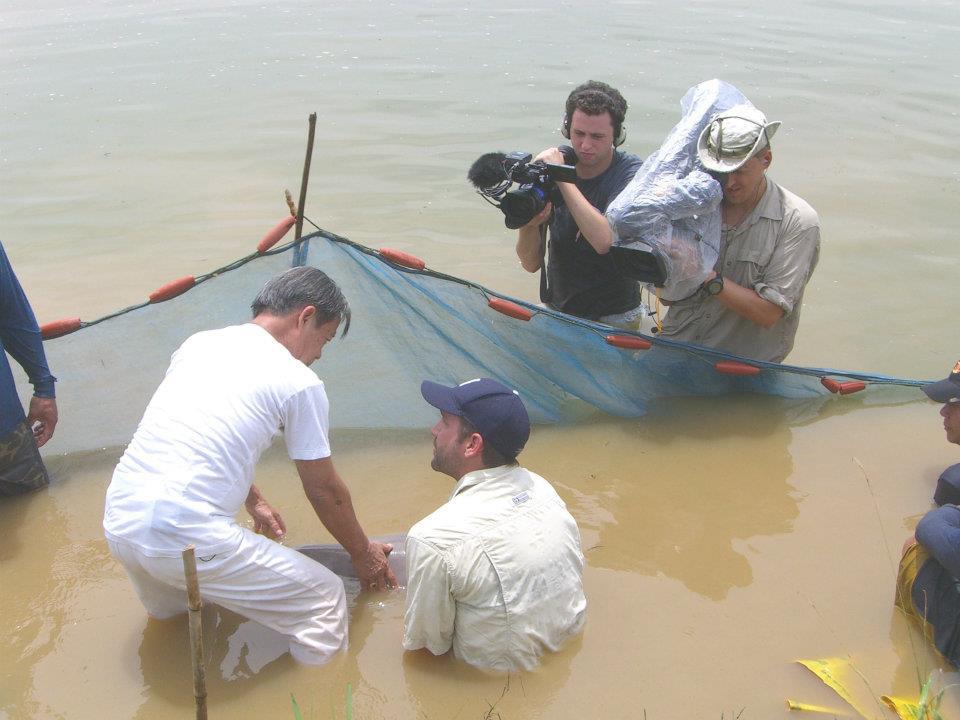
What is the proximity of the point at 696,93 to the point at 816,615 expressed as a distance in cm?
218

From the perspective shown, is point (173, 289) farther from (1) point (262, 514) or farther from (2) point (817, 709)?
(2) point (817, 709)

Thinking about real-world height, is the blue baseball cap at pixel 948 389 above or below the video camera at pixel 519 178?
below

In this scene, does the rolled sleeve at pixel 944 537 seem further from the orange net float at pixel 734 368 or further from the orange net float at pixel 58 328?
the orange net float at pixel 58 328

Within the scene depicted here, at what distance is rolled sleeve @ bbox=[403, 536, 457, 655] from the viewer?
2.83 metres

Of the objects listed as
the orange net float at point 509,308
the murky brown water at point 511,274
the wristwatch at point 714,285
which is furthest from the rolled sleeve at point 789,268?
the orange net float at point 509,308

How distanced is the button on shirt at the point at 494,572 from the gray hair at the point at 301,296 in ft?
2.47

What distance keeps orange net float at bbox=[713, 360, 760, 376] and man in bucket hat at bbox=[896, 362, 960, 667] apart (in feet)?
3.97

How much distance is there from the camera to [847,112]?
10070 mm

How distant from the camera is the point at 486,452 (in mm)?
2969

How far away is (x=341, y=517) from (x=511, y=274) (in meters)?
3.80

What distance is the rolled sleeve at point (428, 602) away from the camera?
111 inches

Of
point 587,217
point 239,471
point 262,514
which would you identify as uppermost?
point 587,217

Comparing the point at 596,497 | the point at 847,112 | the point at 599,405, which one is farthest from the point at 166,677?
the point at 847,112

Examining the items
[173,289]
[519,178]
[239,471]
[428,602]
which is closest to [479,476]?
[428,602]
